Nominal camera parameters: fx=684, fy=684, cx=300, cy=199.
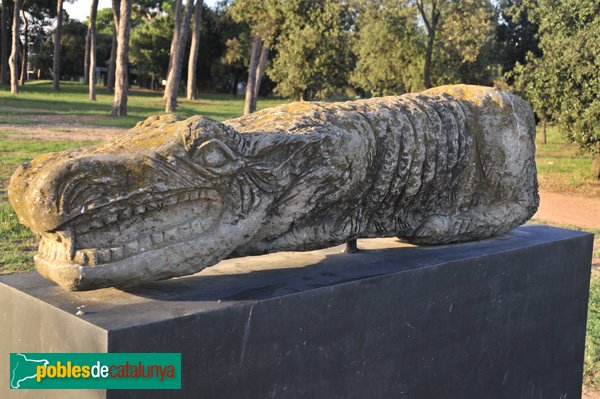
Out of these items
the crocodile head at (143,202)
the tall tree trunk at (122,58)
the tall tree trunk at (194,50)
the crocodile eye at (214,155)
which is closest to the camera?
the crocodile head at (143,202)

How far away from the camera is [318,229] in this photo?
3.62m

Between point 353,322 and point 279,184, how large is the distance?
2.60 feet

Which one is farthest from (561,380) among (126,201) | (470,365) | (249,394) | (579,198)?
(579,198)

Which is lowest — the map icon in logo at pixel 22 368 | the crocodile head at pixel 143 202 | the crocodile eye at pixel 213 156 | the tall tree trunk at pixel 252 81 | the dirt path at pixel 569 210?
the dirt path at pixel 569 210

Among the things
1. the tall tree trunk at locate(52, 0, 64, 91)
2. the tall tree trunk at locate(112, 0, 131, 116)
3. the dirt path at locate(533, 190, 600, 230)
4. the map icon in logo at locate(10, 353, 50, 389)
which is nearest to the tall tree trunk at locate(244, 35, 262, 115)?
the tall tree trunk at locate(112, 0, 131, 116)

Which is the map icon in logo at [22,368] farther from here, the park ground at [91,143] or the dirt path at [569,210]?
the dirt path at [569,210]

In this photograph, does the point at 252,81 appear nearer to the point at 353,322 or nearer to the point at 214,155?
the point at 353,322

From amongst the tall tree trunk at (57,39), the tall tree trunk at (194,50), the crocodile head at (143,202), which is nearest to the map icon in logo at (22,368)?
the crocodile head at (143,202)

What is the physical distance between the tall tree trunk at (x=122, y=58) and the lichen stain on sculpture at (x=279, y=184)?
18.1 metres

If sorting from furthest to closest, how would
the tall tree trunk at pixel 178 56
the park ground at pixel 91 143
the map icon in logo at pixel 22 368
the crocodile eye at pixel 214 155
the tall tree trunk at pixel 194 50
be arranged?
1. the tall tree trunk at pixel 194 50
2. the tall tree trunk at pixel 178 56
3. the park ground at pixel 91 143
4. the crocodile eye at pixel 214 155
5. the map icon in logo at pixel 22 368

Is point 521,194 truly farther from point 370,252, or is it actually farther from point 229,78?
point 229,78

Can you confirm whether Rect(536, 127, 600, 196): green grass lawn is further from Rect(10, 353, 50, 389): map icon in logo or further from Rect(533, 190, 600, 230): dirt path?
Rect(10, 353, 50, 389): map icon in logo

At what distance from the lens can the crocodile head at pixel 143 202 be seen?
283cm

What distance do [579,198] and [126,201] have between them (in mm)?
12288
